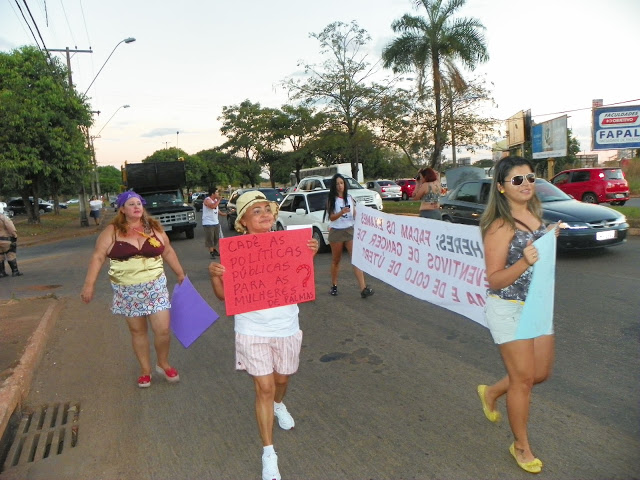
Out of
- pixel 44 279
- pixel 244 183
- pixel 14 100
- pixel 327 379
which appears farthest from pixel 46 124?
pixel 244 183

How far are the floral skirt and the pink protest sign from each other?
61.4 inches

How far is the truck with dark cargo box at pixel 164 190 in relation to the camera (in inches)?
700

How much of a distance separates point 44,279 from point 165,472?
374 inches

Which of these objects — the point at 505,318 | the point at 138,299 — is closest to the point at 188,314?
the point at 138,299

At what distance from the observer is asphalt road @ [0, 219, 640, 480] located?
A: 302 cm

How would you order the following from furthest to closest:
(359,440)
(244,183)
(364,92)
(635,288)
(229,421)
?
(244,183), (364,92), (635,288), (229,421), (359,440)

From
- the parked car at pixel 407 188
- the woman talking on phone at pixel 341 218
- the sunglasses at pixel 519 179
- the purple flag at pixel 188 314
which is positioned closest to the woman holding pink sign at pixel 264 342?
the purple flag at pixel 188 314

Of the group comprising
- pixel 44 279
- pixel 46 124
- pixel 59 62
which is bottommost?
pixel 44 279

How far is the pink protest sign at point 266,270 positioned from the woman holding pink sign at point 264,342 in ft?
0.19

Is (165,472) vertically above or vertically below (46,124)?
below

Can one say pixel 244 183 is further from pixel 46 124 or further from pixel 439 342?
pixel 439 342

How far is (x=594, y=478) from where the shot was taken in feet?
8.93

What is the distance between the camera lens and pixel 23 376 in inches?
179

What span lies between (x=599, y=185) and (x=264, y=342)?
2011cm
